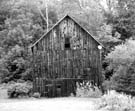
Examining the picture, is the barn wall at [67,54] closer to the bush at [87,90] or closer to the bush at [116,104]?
the bush at [87,90]

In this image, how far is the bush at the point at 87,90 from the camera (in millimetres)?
20984

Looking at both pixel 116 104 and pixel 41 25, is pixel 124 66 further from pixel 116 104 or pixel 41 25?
pixel 41 25

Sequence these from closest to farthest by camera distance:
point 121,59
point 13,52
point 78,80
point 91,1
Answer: point 121,59
point 78,80
point 13,52
point 91,1

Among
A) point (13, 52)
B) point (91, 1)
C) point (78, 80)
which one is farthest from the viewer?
point (91, 1)

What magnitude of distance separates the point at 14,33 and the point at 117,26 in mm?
15100

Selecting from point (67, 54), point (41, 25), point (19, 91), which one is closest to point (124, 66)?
point (67, 54)

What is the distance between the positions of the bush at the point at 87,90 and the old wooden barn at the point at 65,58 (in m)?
0.64

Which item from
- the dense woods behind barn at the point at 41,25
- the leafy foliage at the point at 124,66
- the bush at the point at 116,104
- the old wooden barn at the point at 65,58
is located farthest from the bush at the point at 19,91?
the bush at the point at 116,104

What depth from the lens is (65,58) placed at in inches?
901

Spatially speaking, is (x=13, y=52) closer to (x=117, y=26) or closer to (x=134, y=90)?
(x=117, y=26)

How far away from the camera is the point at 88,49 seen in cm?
2288

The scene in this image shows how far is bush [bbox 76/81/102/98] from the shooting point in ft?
68.8

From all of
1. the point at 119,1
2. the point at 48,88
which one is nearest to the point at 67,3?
the point at 119,1

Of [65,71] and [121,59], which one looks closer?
[121,59]
